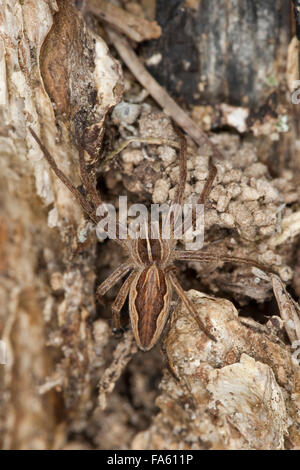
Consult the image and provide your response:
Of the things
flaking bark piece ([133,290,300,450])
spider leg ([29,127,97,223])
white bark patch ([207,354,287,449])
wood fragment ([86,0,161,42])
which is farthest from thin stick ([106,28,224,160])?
white bark patch ([207,354,287,449])

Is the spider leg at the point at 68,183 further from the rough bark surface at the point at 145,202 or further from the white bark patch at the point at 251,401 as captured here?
the white bark patch at the point at 251,401

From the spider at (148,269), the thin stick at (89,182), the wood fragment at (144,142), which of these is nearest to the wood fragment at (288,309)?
the spider at (148,269)

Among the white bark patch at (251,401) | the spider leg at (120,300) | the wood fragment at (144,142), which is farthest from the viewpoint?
the spider leg at (120,300)

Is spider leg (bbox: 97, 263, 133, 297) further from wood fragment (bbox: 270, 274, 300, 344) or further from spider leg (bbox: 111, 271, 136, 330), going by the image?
wood fragment (bbox: 270, 274, 300, 344)

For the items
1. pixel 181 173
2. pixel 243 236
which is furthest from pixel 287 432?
pixel 181 173

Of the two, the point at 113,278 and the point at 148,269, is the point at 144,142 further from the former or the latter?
the point at 113,278

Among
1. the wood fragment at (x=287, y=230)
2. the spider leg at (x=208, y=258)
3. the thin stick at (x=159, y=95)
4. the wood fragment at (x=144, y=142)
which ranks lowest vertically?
the spider leg at (x=208, y=258)
